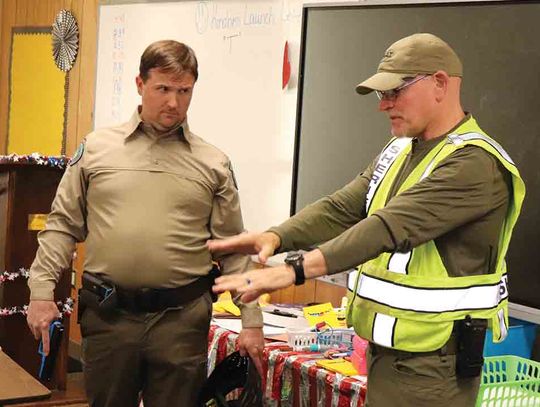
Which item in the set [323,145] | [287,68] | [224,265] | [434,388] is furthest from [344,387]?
[287,68]

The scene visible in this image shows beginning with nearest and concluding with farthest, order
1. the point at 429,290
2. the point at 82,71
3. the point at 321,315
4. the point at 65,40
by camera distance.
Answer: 1. the point at 429,290
2. the point at 321,315
3. the point at 82,71
4. the point at 65,40

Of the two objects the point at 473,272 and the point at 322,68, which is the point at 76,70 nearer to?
the point at 322,68

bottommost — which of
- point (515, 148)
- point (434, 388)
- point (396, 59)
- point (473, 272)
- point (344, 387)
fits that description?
point (344, 387)

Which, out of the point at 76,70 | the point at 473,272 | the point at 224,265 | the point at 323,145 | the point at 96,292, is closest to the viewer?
the point at 473,272

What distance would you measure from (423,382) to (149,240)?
3.31ft

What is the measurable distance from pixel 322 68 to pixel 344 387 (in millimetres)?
1515

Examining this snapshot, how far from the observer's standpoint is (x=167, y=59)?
116 inches

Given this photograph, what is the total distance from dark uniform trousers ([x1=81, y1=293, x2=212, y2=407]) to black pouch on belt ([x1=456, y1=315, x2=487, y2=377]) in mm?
991

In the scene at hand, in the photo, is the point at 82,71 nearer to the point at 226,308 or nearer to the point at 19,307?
the point at 19,307

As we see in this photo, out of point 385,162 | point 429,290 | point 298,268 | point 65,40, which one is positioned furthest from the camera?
point 65,40

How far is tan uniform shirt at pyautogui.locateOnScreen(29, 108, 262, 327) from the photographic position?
2904 millimetres

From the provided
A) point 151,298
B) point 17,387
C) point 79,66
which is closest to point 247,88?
point 151,298

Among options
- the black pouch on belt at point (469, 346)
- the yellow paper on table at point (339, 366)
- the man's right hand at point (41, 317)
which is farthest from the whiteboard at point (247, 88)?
the black pouch on belt at point (469, 346)

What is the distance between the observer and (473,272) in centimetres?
221
